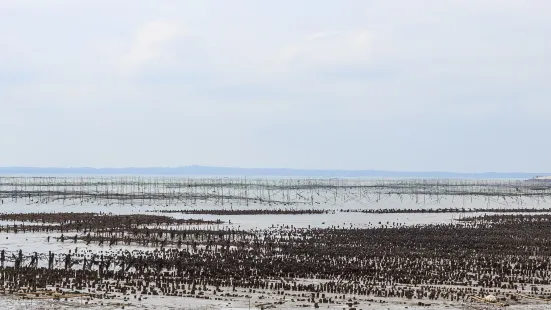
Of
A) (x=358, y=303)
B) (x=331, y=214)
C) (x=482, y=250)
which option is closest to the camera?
(x=358, y=303)

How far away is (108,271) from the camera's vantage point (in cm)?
2694

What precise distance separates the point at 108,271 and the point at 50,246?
36.3 feet

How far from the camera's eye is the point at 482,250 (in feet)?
118

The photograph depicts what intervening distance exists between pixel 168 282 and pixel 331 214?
4515 centimetres

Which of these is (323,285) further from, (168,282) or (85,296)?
(85,296)

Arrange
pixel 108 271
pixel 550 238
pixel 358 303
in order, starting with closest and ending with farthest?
1. pixel 358 303
2. pixel 108 271
3. pixel 550 238

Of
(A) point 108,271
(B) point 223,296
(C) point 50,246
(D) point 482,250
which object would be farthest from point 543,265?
(C) point 50,246

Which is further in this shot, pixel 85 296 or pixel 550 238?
pixel 550 238

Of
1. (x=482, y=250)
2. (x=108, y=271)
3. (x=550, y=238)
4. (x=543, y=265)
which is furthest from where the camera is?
(x=550, y=238)

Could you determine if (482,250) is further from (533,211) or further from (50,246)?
(533,211)

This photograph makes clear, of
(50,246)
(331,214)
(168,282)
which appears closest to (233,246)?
(50,246)

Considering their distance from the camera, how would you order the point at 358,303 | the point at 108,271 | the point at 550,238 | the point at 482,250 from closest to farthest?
the point at 358,303 < the point at 108,271 < the point at 482,250 < the point at 550,238

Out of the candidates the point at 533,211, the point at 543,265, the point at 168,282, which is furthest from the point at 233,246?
the point at 533,211

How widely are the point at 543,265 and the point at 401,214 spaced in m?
39.4
